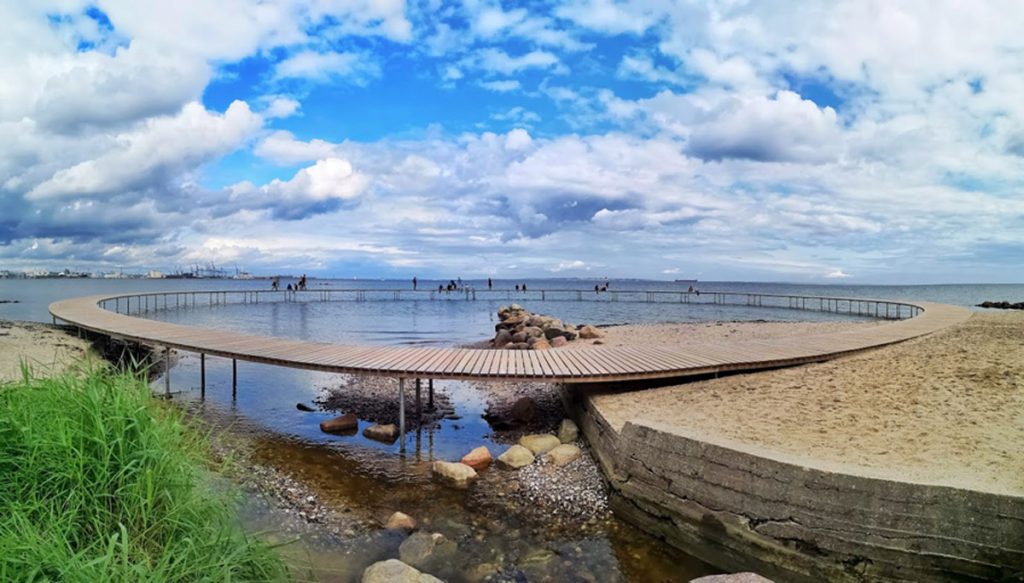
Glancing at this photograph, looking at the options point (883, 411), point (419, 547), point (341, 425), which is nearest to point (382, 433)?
point (341, 425)

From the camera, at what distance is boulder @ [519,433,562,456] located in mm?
7555

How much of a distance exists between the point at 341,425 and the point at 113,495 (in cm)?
608

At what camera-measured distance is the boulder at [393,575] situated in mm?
4008

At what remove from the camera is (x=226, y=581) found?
2688 mm

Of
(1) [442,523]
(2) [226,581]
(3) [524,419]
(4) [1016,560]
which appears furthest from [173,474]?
(3) [524,419]

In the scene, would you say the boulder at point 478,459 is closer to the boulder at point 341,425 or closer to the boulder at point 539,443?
the boulder at point 539,443

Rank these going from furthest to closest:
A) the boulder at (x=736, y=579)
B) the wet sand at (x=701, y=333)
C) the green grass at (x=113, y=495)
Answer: the wet sand at (x=701, y=333)
the boulder at (x=736, y=579)
the green grass at (x=113, y=495)

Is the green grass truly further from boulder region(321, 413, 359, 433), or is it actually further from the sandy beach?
the sandy beach

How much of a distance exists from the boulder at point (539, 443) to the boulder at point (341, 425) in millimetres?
2921

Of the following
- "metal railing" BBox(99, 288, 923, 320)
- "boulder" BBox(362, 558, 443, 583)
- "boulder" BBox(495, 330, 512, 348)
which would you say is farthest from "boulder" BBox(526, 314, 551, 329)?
"metal railing" BBox(99, 288, 923, 320)

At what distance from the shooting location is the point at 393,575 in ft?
13.3

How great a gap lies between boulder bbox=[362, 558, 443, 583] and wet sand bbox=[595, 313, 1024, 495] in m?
2.95

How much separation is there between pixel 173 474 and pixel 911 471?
5496 millimetres

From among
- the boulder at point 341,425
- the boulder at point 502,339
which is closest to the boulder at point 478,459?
the boulder at point 341,425
